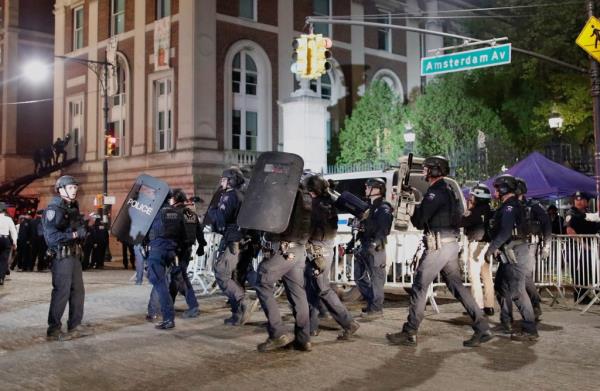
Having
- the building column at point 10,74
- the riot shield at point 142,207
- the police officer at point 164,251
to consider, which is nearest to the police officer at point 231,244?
the police officer at point 164,251

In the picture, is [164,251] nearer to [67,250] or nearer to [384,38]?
[67,250]

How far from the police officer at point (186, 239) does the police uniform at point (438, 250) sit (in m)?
3.28

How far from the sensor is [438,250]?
26.0 feet

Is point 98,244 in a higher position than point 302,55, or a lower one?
lower

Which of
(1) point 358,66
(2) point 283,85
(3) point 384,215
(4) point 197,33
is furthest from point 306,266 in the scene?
(1) point 358,66

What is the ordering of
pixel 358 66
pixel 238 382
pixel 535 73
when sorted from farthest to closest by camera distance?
1. pixel 358 66
2. pixel 535 73
3. pixel 238 382

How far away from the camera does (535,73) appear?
27.3 meters

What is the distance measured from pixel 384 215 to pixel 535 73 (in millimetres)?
19475

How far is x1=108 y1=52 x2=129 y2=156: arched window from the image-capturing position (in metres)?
32.2

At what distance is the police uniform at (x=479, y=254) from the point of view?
33.7ft

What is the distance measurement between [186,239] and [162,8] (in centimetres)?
2266

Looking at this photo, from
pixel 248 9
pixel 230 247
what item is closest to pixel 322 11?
pixel 248 9

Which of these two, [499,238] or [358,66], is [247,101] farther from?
[499,238]

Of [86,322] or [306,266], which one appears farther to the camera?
[86,322]
